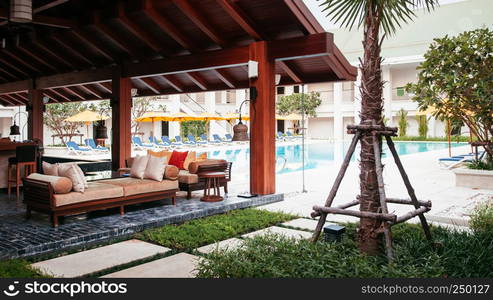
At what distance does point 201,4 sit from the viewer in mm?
8797

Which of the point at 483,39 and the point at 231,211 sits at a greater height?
the point at 483,39

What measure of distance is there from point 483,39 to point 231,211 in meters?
7.17

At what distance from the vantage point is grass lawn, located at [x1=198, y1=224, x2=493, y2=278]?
4102 mm

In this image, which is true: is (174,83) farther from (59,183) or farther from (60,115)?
(60,115)

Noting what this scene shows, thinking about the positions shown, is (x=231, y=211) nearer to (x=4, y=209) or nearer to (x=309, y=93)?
(x=4, y=209)

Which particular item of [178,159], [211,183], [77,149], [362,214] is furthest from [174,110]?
[362,214]

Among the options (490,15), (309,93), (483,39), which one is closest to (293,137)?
(309,93)

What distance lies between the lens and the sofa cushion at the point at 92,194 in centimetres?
641

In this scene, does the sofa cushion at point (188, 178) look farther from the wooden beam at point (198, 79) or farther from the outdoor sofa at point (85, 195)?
the wooden beam at point (198, 79)

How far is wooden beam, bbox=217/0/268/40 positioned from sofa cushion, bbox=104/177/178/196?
3294mm

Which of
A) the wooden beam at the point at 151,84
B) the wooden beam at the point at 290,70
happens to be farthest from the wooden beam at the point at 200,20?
the wooden beam at the point at 151,84

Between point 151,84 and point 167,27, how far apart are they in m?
4.34

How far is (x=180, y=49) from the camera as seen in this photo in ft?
34.6

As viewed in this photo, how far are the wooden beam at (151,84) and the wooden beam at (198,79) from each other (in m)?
1.52
